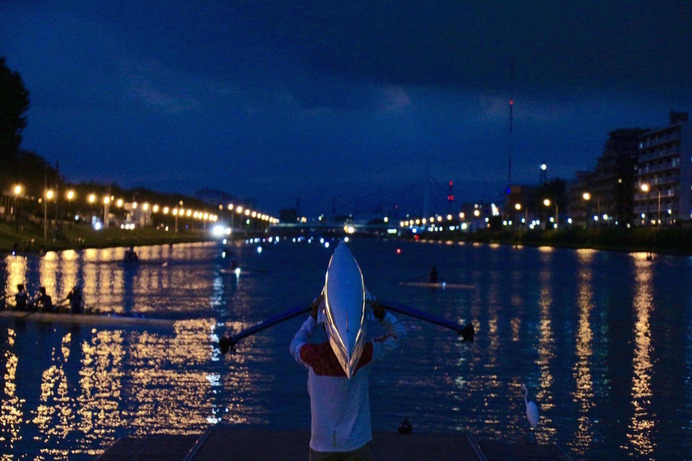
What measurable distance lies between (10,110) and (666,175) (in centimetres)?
10537

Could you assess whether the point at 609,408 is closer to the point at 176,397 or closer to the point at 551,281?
the point at 176,397

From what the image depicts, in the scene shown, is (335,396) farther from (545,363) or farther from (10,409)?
(545,363)

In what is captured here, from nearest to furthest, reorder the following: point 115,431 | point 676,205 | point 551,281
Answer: point 115,431
point 551,281
point 676,205

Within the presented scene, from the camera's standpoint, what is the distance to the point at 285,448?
11.2 meters

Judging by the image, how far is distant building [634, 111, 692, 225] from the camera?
474 ft

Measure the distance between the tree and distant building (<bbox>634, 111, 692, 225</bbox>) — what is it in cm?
9111

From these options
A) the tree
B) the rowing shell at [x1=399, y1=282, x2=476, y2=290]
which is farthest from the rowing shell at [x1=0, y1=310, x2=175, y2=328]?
the tree

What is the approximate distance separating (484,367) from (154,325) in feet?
44.2

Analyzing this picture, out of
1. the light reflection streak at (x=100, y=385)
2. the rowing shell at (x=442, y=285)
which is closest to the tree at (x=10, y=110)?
the rowing shell at (x=442, y=285)

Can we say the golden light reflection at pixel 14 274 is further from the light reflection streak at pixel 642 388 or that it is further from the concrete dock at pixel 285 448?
the concrete dock at pixel 285 448

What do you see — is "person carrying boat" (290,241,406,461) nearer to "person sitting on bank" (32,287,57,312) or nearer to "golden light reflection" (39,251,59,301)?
"person sitting on bank" (32,287,57,312)

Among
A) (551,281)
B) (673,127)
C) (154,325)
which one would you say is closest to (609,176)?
(673,127)

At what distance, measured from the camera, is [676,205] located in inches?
5832

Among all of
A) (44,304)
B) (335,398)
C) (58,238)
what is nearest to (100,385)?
(335,398)
